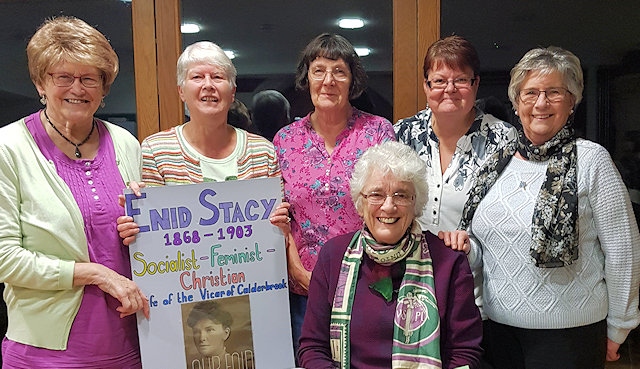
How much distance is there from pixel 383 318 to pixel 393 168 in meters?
0.44

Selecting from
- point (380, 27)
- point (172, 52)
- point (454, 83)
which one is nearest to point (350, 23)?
point (380, 27)

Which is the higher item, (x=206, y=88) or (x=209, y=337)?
(x=206, y=88)

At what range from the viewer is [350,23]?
2459 millimetres

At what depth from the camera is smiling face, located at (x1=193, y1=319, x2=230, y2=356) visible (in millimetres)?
1787

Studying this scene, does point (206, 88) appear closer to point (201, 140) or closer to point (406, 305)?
point (201, 140)

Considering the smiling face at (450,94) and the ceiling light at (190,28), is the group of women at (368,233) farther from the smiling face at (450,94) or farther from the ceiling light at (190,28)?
the ceiling light at (190,28)

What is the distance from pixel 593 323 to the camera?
1.74m

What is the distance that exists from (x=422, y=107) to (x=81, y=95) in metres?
1.43

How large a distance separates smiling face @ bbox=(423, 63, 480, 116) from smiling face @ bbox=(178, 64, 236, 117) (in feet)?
2.48

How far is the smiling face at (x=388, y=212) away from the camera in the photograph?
1625 millimetres

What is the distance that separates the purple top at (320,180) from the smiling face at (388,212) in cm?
34

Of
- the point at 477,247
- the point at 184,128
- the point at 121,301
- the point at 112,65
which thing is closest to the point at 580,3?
the point at 477,247

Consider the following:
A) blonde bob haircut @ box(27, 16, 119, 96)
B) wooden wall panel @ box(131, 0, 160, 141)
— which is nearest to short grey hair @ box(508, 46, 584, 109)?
blonde bob haircut @ box(27, 16, 119, 96)

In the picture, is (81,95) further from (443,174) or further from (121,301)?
(443,174)
